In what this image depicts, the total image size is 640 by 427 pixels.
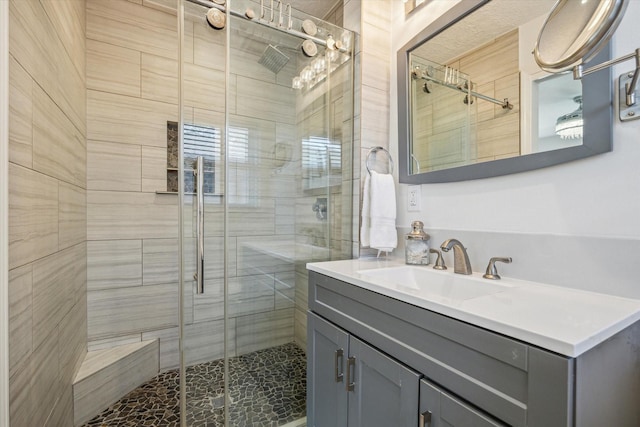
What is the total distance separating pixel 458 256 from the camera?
3.81 feet

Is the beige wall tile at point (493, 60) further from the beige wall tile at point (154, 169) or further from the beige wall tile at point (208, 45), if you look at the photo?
the beige wall tile at point (154, 169)

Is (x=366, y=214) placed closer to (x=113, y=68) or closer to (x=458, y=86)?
(x=458, y=86)

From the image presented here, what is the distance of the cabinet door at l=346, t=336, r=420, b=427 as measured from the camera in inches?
31.9

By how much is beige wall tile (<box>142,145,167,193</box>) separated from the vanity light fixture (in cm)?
219

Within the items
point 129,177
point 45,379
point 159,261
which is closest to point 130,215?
point 129,177

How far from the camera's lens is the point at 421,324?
79 centimetres

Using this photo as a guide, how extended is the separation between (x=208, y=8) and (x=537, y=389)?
1.71m

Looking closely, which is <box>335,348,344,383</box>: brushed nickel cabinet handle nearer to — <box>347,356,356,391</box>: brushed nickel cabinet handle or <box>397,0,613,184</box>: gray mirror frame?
<box>347,356,356,391</box>: brushed nickel cabinet handle

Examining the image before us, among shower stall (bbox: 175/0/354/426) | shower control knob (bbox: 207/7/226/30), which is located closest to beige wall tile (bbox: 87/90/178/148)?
shower stall (bbox: 175/0/354/426)

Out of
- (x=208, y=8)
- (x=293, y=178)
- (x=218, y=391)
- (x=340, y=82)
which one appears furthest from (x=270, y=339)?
(x=208, y=8)

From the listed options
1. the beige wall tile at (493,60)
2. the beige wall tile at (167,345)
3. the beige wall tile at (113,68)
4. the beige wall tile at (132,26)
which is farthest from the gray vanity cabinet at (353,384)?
the beige wall tile at (132,26)

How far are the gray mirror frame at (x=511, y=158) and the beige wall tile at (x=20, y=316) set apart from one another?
1574mm

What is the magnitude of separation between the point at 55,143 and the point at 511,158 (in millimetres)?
1926

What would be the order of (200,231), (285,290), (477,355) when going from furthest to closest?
(285,290), (200,231), (477,355)
